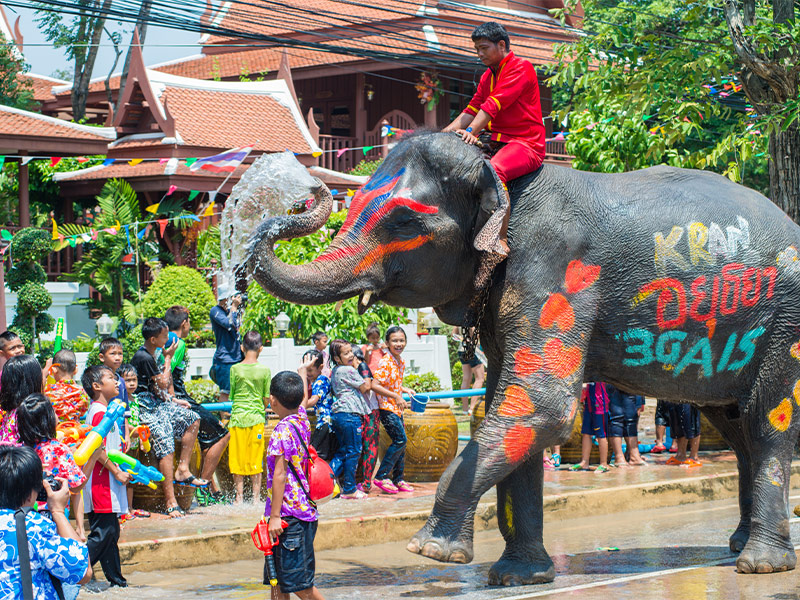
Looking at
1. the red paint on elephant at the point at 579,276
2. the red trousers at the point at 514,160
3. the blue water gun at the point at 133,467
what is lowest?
the blue water gun at the point at 133,467

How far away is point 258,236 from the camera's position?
5.97 metres

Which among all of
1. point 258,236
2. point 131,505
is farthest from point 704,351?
point 131,505

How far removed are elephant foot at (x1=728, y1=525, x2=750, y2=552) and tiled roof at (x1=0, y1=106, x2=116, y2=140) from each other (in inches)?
600

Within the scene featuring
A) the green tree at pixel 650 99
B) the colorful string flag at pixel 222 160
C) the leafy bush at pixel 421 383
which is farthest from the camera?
the colorful string flag at pixel 222 160

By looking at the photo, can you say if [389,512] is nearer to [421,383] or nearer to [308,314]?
[421,383]

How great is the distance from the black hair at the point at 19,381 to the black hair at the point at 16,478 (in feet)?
6.18

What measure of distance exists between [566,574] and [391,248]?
240 cm

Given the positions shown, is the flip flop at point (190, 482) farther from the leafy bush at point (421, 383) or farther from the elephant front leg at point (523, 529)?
the leafy bush at point (421, 383)

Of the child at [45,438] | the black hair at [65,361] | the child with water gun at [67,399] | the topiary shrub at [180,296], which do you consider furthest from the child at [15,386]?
the topiary shrub at [180,296]

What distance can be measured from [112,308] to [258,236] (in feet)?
58.5

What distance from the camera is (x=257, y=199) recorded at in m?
6.33

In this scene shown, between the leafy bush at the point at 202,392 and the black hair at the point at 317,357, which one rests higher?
the black hair at the point at 317,357

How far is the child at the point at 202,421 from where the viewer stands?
956cm

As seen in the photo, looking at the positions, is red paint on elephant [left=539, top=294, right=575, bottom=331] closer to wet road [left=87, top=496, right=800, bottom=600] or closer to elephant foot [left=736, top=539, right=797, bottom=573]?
wet road [left=87, top=496, right=800, bottom=600]
